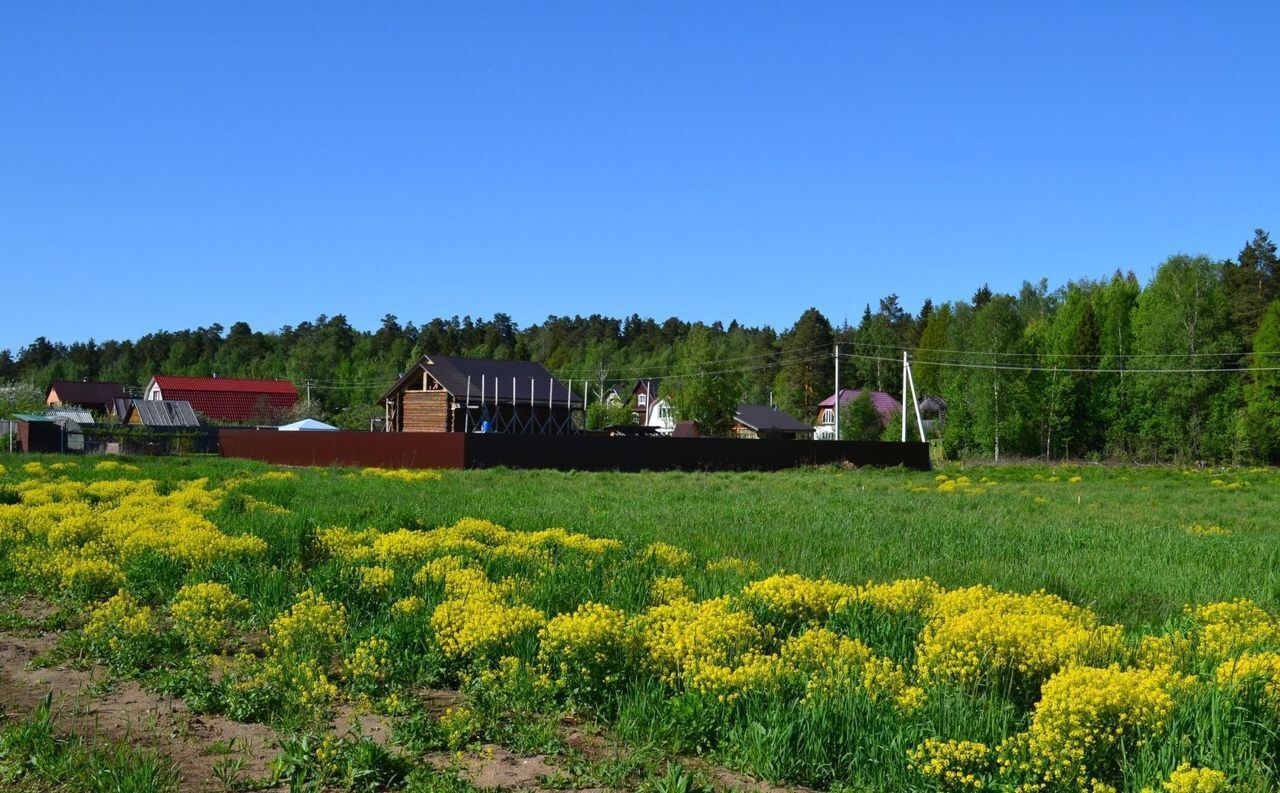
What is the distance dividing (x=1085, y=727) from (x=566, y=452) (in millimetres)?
31616

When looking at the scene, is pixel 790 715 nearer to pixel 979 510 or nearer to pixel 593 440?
pixel 979 510

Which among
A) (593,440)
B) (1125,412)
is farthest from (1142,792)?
(1125,412)

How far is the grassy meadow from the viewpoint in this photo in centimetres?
474

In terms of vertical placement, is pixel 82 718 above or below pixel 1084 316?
below

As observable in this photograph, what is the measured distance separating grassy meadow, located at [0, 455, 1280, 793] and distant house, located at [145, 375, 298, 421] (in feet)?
249

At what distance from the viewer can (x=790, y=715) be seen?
504 centimetres

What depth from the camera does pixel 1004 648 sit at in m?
5.71

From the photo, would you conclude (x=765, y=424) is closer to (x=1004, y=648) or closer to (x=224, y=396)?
(x=224, y=396)

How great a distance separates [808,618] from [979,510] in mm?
12444

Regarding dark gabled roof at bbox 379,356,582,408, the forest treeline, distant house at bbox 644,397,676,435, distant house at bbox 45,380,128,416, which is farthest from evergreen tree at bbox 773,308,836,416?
distant house at bbox 45,380,128,416

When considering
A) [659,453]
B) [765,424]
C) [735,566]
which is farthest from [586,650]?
[765,424]

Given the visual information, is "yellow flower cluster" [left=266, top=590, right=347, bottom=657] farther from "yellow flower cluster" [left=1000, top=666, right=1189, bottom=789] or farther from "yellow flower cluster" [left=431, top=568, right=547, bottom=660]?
"yellow flower cluster" [left=1000, top=666, right=1189, bottom=789]

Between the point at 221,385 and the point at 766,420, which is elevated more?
the point at 221,385

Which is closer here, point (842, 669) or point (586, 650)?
point (842, 669)
